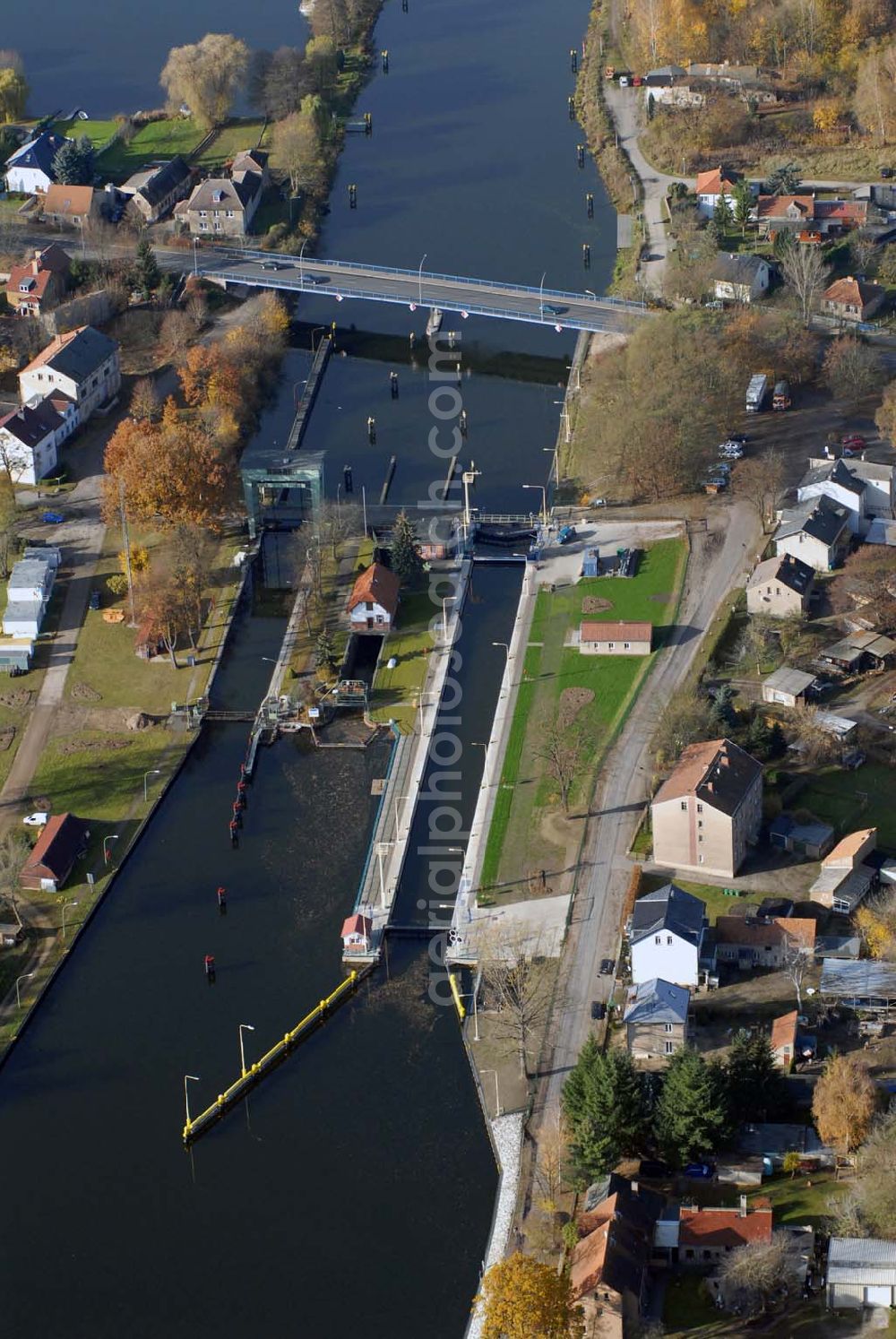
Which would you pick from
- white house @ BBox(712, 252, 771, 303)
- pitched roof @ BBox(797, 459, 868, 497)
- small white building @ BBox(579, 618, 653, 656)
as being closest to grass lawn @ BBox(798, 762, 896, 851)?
small white building @ BBox(579, 618, 653, 656)

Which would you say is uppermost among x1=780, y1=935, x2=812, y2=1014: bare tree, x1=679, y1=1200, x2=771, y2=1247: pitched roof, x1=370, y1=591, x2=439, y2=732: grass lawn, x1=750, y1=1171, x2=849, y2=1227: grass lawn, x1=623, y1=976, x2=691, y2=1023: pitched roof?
x1=370, y1=591, x2=439, y2=732: grass lawn

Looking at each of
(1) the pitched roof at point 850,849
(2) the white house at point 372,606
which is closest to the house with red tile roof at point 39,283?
(2) the white house at point 372,606

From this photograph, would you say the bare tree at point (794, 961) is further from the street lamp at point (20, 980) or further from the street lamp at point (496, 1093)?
the street lamp at point (20, 980)

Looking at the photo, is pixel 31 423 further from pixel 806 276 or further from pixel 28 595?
pixel 806 276

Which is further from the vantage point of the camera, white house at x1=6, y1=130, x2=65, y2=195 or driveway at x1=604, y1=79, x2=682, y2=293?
white house at x1=6, y1=130, x2=65, y2=195

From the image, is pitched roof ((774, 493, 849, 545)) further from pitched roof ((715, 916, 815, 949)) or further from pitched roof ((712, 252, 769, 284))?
pitched roof ((715, 916, 815, 949))
